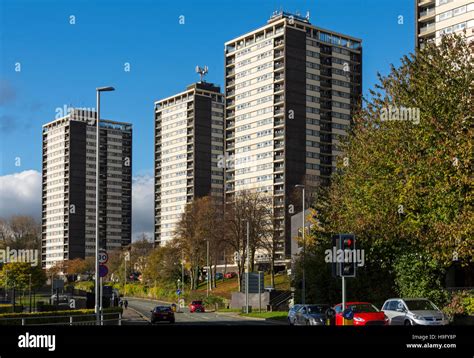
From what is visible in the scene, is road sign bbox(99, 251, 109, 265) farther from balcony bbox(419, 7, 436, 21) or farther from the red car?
balcony bbox(419, 7, 436, 21)

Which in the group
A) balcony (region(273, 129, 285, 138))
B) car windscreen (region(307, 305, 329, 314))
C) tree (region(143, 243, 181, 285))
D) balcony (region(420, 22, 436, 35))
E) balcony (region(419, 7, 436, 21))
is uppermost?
balcony (region(419, 7, 436, 21))

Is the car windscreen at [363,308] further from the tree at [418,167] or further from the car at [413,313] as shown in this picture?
the tree at [418,167]

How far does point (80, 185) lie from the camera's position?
181250mm

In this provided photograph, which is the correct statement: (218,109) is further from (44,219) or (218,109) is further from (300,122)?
(44,219)

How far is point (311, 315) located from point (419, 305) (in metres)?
7.29

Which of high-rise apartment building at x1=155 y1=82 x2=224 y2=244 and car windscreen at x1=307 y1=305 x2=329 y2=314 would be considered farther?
high-rise apartment building at x1=155 y1=82 x2=224 y2=244

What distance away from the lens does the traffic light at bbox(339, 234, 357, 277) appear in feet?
66.3

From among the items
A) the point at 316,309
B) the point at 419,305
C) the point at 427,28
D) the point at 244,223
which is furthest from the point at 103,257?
the point at 427,28

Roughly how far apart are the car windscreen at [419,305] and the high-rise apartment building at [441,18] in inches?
3220

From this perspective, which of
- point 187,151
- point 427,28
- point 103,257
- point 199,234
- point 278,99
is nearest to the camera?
point 103,257

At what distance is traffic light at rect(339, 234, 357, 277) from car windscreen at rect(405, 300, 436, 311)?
8.83 m

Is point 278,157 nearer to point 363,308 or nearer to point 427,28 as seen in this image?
point 427,28

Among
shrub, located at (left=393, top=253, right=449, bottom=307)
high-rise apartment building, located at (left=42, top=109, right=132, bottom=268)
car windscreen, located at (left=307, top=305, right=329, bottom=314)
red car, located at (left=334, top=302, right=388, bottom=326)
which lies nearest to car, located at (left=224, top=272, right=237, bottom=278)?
high-rise apartment building, located at (left=42, top=109, right=132, bottom=268)

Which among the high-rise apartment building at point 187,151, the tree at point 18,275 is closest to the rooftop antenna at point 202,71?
the high-rise apartment building at point 187,151
